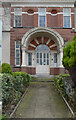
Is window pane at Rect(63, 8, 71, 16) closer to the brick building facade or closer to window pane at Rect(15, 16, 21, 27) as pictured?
the brick building facade

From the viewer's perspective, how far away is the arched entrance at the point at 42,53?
46.3 feet

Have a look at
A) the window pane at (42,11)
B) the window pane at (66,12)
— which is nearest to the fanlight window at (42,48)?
the window pane at (42,11)

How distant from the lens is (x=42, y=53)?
49.7 feet

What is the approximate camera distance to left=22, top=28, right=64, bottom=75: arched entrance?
14.1 metres

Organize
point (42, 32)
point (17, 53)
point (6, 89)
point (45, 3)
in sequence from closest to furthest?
point (6, 89), point (42, 32), point (45, 3), point (17, 53)

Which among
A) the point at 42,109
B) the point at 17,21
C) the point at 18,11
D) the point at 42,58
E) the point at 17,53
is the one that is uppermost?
the point at 18,11

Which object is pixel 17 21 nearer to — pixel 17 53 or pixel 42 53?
pixel 17 53

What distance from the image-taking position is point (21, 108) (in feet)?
18.6

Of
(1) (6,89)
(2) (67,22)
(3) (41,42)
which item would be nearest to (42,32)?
(3) (41,42)

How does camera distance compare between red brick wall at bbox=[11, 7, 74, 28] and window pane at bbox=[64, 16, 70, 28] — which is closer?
red brick wall at bbox=[11, 7, 74, 28]

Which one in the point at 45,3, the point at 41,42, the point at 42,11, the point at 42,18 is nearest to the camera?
the point at 45,3

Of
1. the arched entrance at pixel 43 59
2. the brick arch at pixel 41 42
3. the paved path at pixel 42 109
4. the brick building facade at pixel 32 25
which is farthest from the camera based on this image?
the arched entrance at pixel 43 59

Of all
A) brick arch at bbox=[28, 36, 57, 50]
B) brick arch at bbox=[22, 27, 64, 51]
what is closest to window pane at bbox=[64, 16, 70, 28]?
brick arch at bbox=[22, 27, 64, 51]

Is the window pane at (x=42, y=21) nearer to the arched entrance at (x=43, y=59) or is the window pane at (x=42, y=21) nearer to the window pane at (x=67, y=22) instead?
the window pane at (x=67, y=22)
